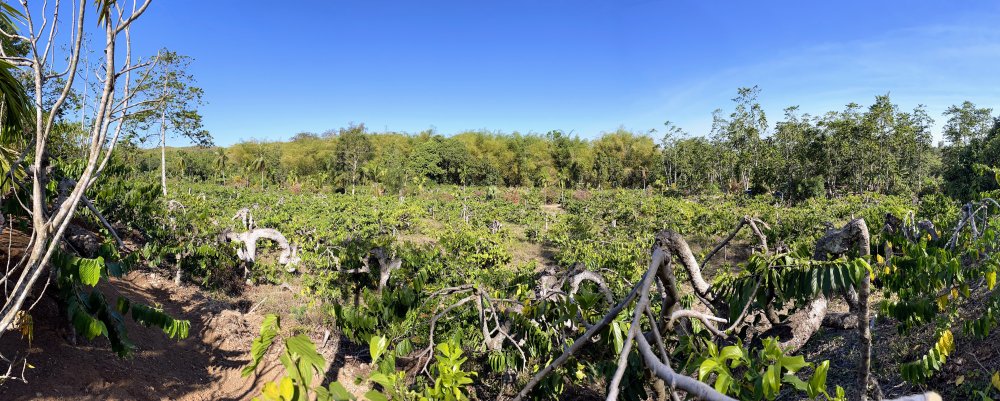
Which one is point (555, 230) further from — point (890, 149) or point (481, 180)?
point (481, 180)

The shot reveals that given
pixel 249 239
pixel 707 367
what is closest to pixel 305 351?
pixel 707 367

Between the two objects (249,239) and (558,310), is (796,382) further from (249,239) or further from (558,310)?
(249,239)

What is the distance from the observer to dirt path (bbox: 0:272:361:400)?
4262mm

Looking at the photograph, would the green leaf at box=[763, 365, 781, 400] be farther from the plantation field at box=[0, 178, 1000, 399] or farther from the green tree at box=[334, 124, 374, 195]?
the green tree at box=[334, 124, 374, 195]

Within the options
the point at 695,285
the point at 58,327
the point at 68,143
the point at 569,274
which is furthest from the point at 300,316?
the point at 68,143

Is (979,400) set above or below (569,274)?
below

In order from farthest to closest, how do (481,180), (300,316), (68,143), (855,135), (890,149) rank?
(481,180), (890,149), (855,135), (68,143), (300,316)

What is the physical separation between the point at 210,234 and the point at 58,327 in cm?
420

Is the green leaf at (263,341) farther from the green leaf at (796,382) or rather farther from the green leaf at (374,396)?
the green leaf at (796,382)

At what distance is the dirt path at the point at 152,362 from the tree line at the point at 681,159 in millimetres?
22009

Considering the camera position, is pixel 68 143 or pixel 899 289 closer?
pixel 899 289

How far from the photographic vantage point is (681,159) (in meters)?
38.9

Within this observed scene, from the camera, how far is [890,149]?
28.4 meters

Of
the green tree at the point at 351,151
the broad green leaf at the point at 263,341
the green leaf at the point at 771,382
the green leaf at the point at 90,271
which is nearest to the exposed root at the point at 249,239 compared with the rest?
the green leaf at the point at 90,271
